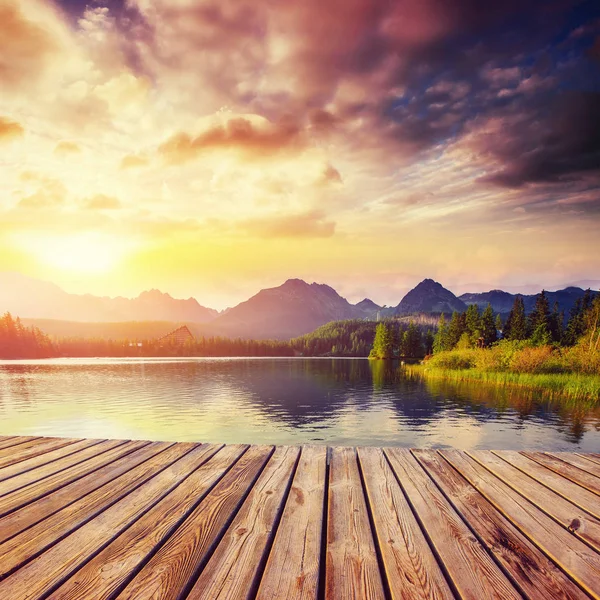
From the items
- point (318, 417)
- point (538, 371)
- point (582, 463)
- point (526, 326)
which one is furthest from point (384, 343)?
point (582, 463)

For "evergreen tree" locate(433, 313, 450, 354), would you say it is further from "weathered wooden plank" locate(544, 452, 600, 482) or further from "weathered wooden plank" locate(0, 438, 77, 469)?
"weathered wooden plank" locate(0, 438, 77, 469)

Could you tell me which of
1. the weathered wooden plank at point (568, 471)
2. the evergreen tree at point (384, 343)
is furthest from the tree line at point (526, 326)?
the weathered wooden plank at point (568, 471)

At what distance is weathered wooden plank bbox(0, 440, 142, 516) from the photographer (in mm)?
3783

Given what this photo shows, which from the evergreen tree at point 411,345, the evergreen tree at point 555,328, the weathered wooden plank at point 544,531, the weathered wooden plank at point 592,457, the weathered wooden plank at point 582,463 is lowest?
the evergreen tree at point 411,345

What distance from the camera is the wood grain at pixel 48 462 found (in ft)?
15.2

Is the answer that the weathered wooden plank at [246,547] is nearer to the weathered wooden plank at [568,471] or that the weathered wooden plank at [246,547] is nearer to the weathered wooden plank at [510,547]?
the weathered wooden plank at [510,547]

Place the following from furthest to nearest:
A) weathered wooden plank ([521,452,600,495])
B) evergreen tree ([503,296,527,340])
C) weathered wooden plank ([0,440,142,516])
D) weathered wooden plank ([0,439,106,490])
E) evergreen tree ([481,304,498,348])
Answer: evergreen tree ([481,304,498,348]) < evergreen tree ([503,296,527,340]) < weathered wooden plank ([0,439,106,490]) < weathered wooden plank ([521,452,600,495]) < weathered wooden plank ([0,440,142,516])

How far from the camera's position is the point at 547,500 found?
3.93 meters

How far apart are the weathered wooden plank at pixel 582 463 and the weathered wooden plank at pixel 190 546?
4.42 m

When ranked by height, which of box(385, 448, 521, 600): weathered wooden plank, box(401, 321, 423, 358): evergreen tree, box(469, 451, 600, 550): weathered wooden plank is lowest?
box(401, 321, 423, 358): evergreen tree

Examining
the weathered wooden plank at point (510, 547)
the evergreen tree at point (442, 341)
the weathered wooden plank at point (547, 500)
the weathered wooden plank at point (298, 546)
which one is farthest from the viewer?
the evergreen tree at point (442, 341)

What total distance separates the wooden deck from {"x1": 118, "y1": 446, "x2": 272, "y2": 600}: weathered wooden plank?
0.01 m

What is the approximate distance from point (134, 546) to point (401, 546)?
7.11 feet

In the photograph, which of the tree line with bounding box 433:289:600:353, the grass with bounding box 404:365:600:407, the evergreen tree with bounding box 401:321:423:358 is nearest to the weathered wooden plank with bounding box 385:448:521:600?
the grass with bounding box 404:365:600:407
